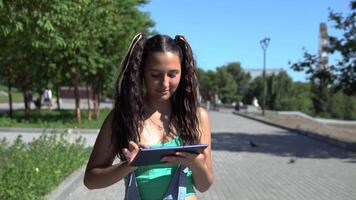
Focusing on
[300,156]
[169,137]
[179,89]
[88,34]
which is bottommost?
[300,156]

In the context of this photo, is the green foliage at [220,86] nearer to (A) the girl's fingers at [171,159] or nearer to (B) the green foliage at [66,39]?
(B) the green foliage at [66,39]

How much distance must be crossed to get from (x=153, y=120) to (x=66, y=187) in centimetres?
666

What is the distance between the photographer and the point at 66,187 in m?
9.07

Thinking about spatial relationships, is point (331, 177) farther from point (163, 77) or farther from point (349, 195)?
point (163, 77)

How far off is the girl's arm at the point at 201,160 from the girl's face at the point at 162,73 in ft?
0.86

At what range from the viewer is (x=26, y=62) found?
88.6ft

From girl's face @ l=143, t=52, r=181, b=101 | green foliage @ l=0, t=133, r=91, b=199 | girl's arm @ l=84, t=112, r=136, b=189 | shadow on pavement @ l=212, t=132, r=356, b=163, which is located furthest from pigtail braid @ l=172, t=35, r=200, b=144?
shadow on pavement @ l=212, t=132, r=356, b=163

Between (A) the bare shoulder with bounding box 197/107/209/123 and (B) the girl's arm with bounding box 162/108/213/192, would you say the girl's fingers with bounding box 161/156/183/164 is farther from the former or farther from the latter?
(A) the bare shoulder with bounding box 197/107/209/123

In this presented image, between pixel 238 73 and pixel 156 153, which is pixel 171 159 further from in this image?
pixel 238 73

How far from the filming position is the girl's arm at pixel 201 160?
2.42 metres

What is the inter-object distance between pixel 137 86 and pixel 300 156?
1456 cm

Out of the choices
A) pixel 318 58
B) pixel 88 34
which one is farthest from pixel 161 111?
pixel 318 58

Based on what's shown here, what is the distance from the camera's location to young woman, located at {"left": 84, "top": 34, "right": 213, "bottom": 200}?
2574mm

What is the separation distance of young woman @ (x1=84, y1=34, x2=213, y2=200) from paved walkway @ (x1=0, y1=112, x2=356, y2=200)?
594cm
